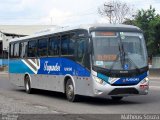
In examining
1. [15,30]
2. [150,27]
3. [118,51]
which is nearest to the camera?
[118,51]

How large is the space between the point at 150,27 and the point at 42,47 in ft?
91.0

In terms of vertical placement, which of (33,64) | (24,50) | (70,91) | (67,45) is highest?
(67,45)

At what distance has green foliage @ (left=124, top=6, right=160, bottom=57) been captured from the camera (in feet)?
154

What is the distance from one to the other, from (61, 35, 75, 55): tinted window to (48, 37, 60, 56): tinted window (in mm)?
507

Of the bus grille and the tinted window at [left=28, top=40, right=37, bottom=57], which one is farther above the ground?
the tinted window at [left=28, top=40, right=37, bottom=57]

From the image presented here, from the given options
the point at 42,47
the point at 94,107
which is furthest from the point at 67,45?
the point at 94,107

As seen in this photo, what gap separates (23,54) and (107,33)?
8.43 meters

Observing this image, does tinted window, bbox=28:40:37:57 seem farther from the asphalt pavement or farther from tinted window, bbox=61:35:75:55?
the asphalt pavement

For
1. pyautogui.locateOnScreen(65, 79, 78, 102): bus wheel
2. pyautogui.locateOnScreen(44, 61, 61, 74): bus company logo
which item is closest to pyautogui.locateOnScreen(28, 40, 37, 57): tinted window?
pyautogui.locateOnScreen(44, 61, 61, 74): bus company logo

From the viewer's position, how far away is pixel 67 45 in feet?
60.6

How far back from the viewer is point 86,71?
54.9 feet

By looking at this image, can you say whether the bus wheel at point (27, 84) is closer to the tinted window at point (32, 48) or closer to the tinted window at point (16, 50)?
the tinted window at point (32, 48)

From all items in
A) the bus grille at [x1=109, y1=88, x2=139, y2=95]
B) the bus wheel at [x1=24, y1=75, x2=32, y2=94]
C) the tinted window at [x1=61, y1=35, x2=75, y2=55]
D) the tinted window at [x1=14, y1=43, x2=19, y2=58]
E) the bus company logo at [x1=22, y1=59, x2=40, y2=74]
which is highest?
the tinted window at [x1=61, y1=35, x2=75, y2=55]

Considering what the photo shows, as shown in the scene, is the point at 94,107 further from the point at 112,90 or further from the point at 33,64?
the point at 33,64
